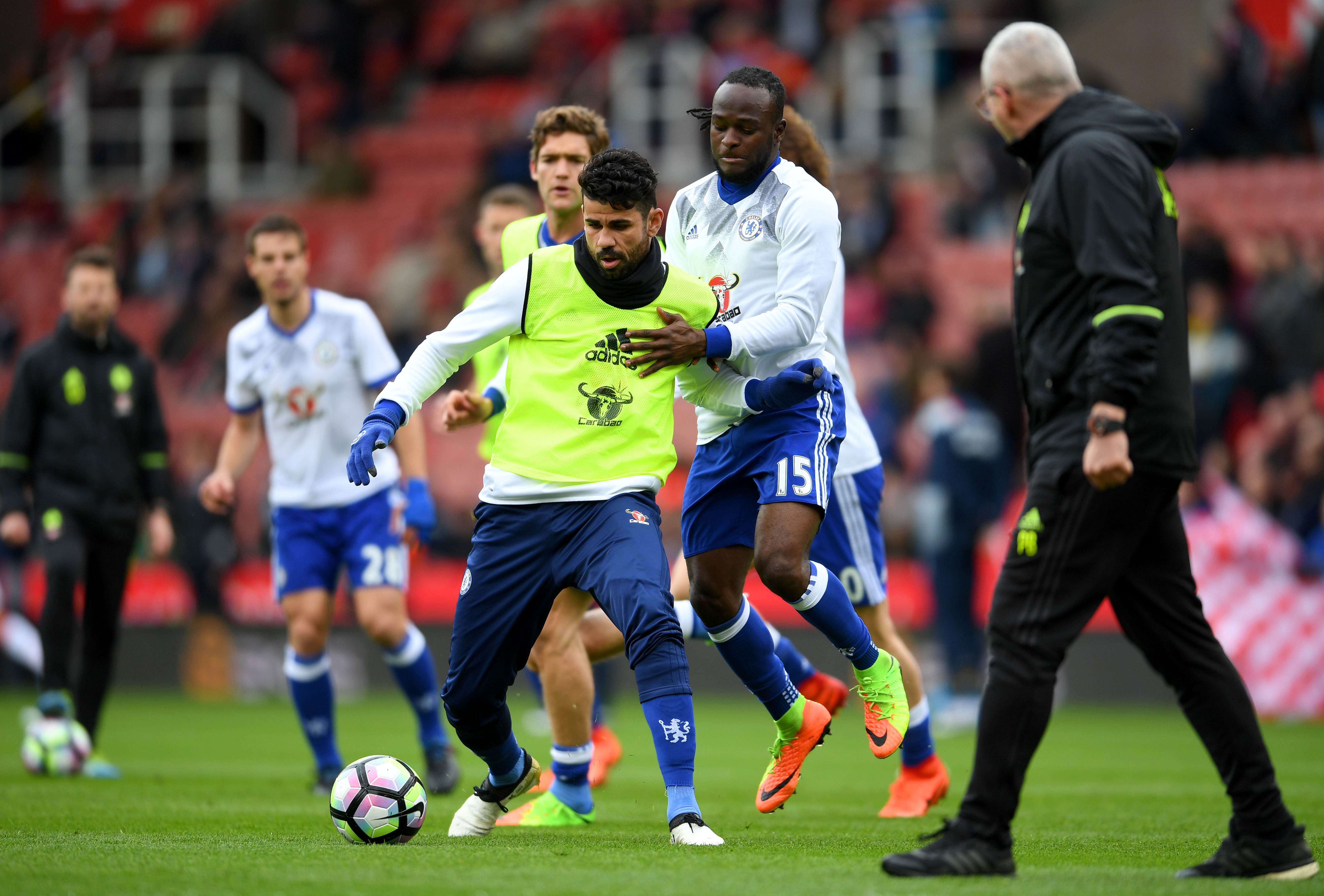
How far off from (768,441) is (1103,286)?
1.90 metres

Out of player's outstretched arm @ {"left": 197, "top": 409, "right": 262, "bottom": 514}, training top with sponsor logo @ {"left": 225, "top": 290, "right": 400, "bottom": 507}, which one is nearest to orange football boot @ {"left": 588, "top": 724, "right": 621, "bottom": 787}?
training top with sponsor logo @ {"left": 225, "top": 290, "right": 400, "bottom": 507}

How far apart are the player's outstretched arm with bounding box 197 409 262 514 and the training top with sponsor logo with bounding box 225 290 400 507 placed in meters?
0.20

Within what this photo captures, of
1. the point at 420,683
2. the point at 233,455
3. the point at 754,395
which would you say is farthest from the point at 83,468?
the point at 754,395

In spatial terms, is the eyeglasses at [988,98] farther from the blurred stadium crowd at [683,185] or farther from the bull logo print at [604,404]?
the blurred stadium crowd at [683,185]

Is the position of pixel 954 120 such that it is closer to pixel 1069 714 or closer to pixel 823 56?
pixel 823 56

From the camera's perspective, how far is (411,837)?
6066mm

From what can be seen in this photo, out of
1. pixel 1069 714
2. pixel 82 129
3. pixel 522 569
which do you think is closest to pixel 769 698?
pixel 522 569

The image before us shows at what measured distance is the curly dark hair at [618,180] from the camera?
18.9 ft

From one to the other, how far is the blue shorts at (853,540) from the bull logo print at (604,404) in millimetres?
1718

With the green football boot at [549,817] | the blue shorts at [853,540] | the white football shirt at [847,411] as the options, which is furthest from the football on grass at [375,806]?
the white football shirt at [847,411]

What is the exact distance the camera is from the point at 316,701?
8.42 metres

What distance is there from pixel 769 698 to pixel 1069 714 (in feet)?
29.3

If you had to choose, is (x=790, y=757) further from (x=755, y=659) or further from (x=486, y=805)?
(x=486, y=805)

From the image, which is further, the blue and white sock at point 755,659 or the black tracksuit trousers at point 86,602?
the black tracksuit trousers at point 86,602
